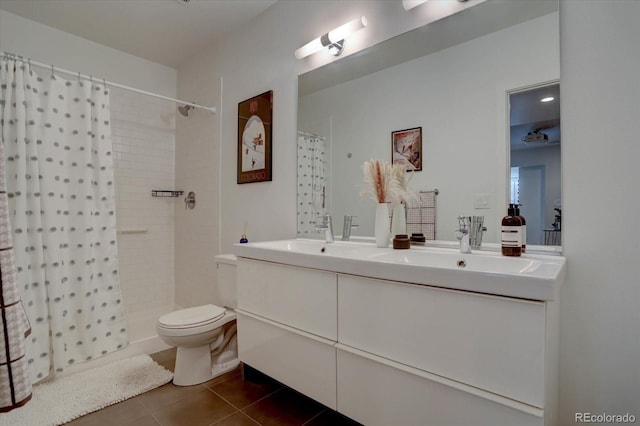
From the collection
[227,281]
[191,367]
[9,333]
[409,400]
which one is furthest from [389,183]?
[191,367]

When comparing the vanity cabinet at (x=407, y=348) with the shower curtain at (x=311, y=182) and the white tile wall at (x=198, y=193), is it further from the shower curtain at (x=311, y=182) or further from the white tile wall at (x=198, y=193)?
the white tile wall at (x=198, y=193)

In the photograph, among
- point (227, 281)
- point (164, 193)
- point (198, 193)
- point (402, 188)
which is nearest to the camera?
point (402, 188)

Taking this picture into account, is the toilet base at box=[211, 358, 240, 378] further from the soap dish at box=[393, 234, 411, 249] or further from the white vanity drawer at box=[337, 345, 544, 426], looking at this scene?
the soap dish at box=[393, 234, 411, 249]

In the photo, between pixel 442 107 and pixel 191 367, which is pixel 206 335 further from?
pixel 442 107

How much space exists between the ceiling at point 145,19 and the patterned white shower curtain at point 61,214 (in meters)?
0.59

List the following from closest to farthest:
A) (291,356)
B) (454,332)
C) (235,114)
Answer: (454,332)
(291,356)
(235,114)

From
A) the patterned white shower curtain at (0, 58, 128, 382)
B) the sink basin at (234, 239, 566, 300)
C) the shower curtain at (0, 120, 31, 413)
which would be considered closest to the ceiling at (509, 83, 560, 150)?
the sink basin at (234, 239, 566, 300)

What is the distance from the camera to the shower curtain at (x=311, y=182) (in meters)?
2.06

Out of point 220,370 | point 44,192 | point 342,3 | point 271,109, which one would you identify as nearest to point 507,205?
point 342,3

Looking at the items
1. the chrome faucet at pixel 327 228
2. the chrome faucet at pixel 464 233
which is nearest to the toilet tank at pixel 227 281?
the chrome faucet at pixel 327 228

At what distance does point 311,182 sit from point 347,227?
0.41 metres

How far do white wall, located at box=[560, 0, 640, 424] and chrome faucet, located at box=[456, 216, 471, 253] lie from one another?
1.14 feet

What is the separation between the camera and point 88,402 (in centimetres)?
177

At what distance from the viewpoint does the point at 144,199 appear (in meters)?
3.07
